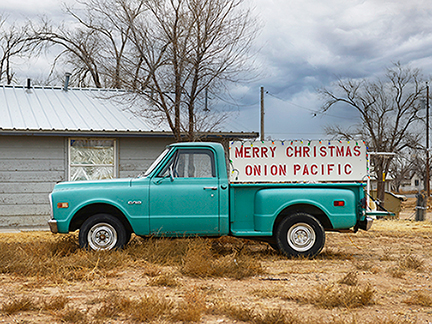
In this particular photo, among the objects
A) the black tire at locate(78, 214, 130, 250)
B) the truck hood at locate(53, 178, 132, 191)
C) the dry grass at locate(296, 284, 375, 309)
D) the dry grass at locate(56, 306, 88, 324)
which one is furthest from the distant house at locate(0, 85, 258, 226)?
the dry grass at locate(56, 306, 88, 324)

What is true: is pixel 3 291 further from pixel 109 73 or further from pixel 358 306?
pixel 109 73

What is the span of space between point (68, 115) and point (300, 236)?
8195mm

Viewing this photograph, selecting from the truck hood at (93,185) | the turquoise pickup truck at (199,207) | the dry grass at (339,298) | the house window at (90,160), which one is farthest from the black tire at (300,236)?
the house window at (90,160)

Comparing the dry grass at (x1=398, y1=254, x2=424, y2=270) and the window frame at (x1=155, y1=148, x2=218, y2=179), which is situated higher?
the window frame at (x1=155, y1=148, x2=218, y2=179)

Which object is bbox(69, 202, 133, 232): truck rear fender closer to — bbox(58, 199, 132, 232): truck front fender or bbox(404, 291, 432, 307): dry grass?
bbox(58, 199, 132, 232): truck front fender

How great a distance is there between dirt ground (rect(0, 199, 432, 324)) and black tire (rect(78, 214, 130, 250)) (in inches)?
34.9

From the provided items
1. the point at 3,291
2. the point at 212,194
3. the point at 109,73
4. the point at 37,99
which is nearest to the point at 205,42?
the point at 109,73

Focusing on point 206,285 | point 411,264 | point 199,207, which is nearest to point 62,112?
point 199,207

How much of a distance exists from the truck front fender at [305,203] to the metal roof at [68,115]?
16.3 feet

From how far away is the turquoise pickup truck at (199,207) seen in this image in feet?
25.6

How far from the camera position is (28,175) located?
1255 centimetres

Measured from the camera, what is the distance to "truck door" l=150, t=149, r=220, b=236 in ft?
25.7

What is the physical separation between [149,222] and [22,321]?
3328mm

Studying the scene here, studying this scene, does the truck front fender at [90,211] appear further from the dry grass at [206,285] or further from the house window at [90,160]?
the house window at [90,160]
